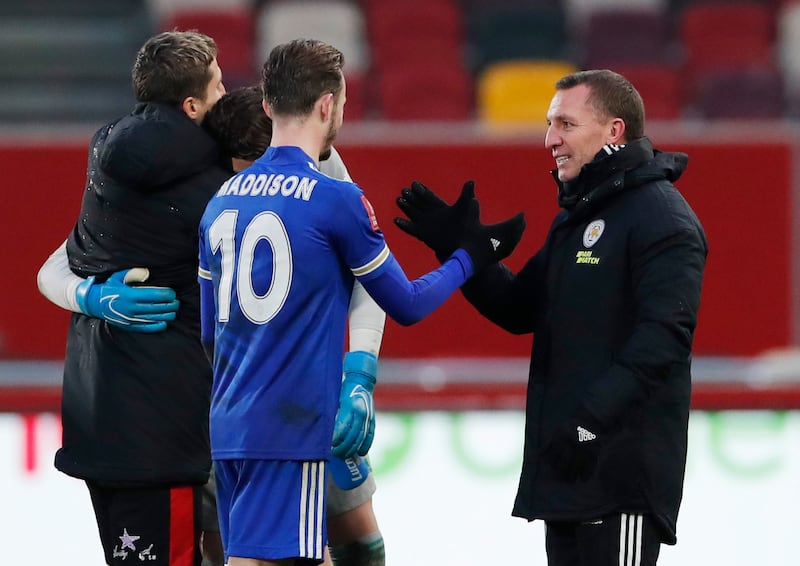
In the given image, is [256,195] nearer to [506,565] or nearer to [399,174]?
[506,565]

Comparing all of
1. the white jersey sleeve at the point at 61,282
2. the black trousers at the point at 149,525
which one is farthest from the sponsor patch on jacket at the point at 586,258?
the white jersey sleeve at the point at 61,282

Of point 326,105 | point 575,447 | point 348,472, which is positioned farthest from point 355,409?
point 326,105

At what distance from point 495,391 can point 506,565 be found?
2.22 ft

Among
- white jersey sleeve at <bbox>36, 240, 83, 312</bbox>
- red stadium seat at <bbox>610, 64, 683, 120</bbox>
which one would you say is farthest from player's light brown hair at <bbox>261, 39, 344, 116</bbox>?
red stadium seat at <bbox>610, 64, 683, 120</bbox>

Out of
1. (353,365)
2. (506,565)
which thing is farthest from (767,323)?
(353,365)

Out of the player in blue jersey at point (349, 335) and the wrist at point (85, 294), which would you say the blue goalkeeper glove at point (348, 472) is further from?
the wrist at point (85, 294)

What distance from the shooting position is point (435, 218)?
383cm

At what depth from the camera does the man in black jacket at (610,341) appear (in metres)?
3.41

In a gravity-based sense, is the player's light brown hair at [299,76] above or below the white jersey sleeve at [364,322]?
above

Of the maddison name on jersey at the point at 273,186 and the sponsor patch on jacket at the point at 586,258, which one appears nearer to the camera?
the maddison name on jersey at the point at 273,186

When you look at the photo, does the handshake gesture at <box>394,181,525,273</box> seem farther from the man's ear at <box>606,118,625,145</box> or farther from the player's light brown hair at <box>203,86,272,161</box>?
the player's light brown hair at <box>203,86,272,161</box>

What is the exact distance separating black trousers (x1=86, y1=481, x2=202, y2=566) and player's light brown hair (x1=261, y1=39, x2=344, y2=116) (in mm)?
1064

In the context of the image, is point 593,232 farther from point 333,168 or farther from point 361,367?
point 333,168

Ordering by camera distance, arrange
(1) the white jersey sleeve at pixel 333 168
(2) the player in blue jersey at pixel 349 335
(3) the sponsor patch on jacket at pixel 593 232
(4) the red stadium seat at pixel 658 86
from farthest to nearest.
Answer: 1. (4) the red stadium seat at pixel 658 86
2. (1) the white jersey sleeve at pixel 333 168
3. (2) the player in blue jersey at pixel 349 335
4. (3) the sponsor patch on jacket at pixel 593 232
